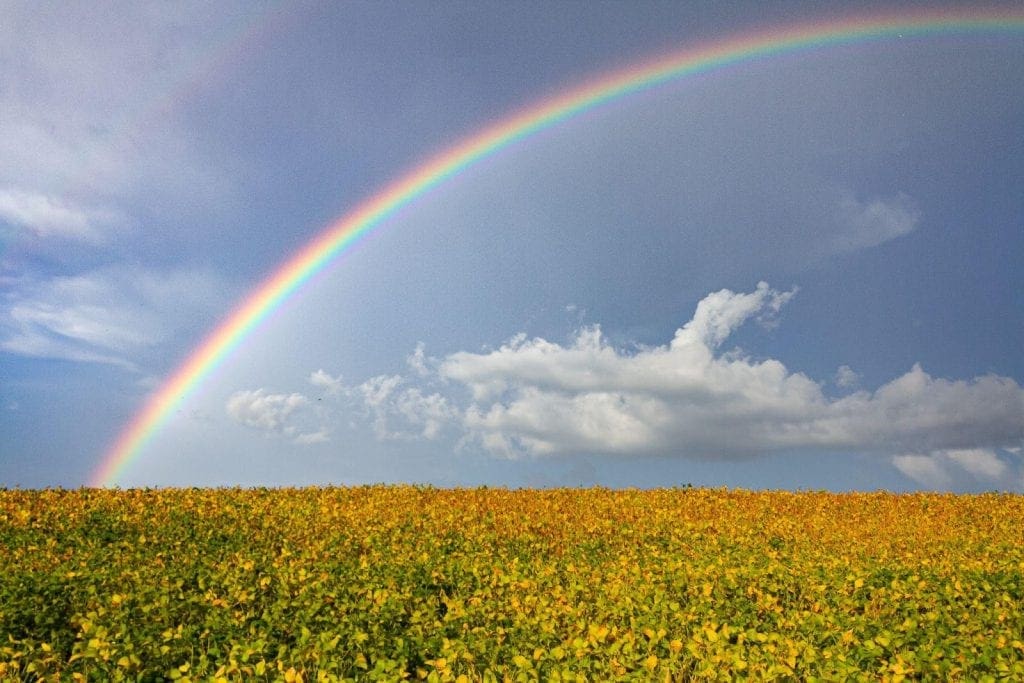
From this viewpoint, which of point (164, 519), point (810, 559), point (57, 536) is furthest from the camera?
point (164, 519)

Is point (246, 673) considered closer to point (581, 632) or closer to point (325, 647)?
point (325, 647)

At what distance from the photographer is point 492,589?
9.91 metres

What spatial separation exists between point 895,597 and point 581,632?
4.63 m

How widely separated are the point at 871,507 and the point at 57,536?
1825 centimetres

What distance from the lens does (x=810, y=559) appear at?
39.4 ft

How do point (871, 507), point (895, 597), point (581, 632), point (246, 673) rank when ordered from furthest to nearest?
point (871, 507)
point (895, 597)
point (581, 632)
point (246, 673)

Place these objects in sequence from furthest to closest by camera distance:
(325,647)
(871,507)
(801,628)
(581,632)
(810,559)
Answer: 1. (871,507)
2. (810,559)
3. (801,628)
4. (581,632)
5. (325,647)

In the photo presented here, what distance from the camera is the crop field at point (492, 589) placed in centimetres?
692

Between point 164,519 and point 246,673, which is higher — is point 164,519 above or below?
above

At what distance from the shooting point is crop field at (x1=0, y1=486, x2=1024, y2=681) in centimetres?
692

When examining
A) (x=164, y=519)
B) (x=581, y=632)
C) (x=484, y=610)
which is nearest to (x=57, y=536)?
(x=164, y=519)

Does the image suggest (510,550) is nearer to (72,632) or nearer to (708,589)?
(708,589)

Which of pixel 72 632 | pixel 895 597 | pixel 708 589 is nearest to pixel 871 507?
pixel 895 597

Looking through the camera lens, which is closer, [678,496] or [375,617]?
[375,617]
